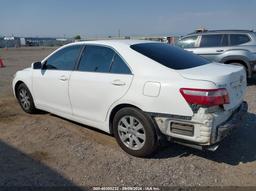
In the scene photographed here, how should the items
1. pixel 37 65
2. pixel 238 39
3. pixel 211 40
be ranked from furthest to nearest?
pixel 211 40
pixel 238 39
pixel 37 65

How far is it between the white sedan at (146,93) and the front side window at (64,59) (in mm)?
19

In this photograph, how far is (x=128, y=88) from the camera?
3.76 m

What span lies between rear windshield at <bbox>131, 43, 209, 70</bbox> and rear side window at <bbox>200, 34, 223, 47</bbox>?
5.34 m

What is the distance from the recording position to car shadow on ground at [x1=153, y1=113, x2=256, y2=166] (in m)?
3.89

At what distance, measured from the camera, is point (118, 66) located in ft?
13.2

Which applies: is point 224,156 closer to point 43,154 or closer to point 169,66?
point 169,66

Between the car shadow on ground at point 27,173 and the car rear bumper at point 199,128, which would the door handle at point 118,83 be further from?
the car shadow on ground at point 27,173

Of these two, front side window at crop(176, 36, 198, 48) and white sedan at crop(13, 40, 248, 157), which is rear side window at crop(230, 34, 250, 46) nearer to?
front side window at crop(176, 36, 198, 48)

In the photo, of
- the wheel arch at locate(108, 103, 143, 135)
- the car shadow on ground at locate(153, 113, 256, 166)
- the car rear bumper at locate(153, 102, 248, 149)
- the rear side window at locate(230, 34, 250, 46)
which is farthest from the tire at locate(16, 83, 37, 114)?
the rear side window at locate(230, 34, 250, 46)

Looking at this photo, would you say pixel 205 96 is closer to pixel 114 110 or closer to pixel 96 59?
pixel 114 110

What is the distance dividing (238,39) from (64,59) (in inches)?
251

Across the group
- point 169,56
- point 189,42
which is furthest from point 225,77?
point 189,42

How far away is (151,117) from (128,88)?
20.2 inches

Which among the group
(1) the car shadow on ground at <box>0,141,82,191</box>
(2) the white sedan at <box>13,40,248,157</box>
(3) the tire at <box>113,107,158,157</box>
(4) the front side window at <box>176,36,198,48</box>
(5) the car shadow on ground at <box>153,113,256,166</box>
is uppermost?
(4) the front side window at <box>176,36,198,48</box>
